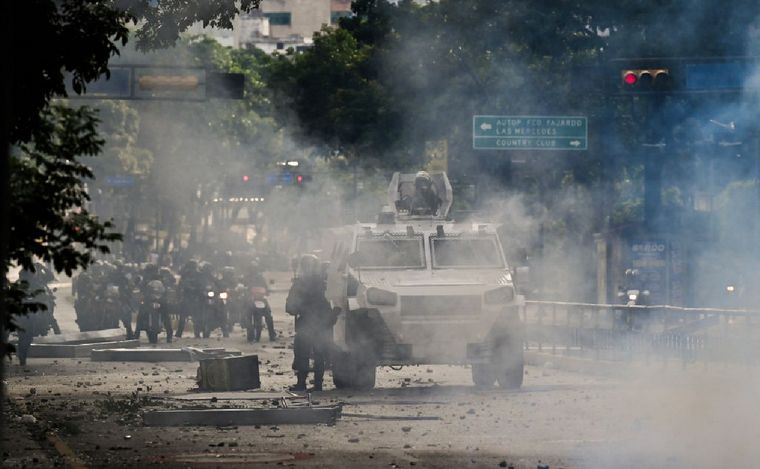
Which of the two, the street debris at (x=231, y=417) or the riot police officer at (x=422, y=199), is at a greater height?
the riot police officer at (x=422, y=199)

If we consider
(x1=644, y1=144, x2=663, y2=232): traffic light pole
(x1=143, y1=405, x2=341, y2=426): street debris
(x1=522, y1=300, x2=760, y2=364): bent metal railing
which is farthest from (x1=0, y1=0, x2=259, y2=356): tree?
(x1=644, y1=144, x2=663, y2=232): traffic light pole

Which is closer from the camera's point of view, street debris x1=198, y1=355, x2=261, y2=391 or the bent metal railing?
street debris x1=198, y1=355, x2=261, y2=391

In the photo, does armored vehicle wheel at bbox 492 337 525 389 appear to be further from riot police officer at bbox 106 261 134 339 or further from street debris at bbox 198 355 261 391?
riot police officer at bbox 106 261 134 339

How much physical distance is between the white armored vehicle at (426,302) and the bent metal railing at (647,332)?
163cm

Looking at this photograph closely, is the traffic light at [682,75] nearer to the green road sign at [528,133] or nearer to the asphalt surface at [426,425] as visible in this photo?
the asphalt surface at [426,425]

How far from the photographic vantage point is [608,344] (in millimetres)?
25531

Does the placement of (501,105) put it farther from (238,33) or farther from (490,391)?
(238,33)

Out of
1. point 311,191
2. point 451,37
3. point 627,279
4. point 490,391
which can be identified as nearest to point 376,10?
point 451,37

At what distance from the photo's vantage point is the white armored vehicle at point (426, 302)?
→ 66.9 feet

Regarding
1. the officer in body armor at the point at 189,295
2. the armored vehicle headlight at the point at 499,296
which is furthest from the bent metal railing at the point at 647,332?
the officer in body armor at the point at 189,295

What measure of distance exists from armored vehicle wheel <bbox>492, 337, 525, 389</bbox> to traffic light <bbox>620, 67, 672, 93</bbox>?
29.6ft

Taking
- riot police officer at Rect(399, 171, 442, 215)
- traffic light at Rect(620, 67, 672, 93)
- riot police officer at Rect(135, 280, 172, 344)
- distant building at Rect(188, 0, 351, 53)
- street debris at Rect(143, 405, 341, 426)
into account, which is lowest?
street debris at Rect(143, 405, 341, 426)

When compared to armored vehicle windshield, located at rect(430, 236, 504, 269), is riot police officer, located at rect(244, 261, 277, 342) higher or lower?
lower

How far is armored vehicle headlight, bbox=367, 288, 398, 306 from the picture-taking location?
2044 centimetres
